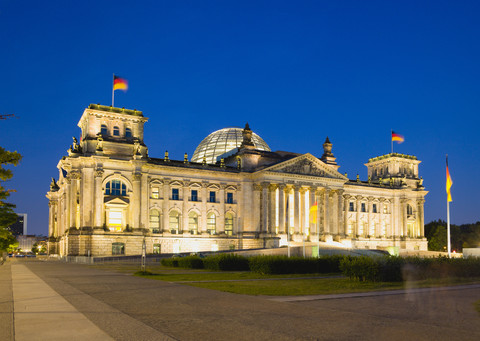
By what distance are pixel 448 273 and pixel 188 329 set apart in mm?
23829

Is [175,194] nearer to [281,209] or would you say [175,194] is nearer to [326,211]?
[281,209]

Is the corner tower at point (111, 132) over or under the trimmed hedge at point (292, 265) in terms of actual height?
over

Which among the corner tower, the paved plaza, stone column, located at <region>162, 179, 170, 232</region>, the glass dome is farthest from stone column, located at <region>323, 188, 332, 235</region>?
the paved plaza

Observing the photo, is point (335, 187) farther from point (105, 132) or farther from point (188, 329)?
point (188, 329)

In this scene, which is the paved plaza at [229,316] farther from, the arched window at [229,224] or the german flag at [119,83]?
the arched window at [229,224]

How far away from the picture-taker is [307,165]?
9225 cm

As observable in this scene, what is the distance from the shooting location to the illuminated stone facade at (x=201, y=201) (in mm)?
76250

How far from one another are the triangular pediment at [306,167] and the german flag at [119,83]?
28729mm

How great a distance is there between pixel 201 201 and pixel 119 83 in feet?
83.4

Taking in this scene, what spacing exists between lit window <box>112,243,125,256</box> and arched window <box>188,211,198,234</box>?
1328 cm

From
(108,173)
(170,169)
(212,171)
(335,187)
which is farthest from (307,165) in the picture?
(108,173)

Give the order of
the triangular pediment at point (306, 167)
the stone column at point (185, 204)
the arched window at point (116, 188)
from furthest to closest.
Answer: the triangular pediment at point (306, 167)
the stone column at point (185, 204)
the arched window at point (116, 188)

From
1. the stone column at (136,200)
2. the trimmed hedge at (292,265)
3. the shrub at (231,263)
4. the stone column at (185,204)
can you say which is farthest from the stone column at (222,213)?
the trimmed hedge at (292,265)

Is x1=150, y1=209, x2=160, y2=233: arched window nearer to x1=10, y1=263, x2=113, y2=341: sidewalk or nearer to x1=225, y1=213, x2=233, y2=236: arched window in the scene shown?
x1=225, y1=213, x2=233, y2=236: arched window
